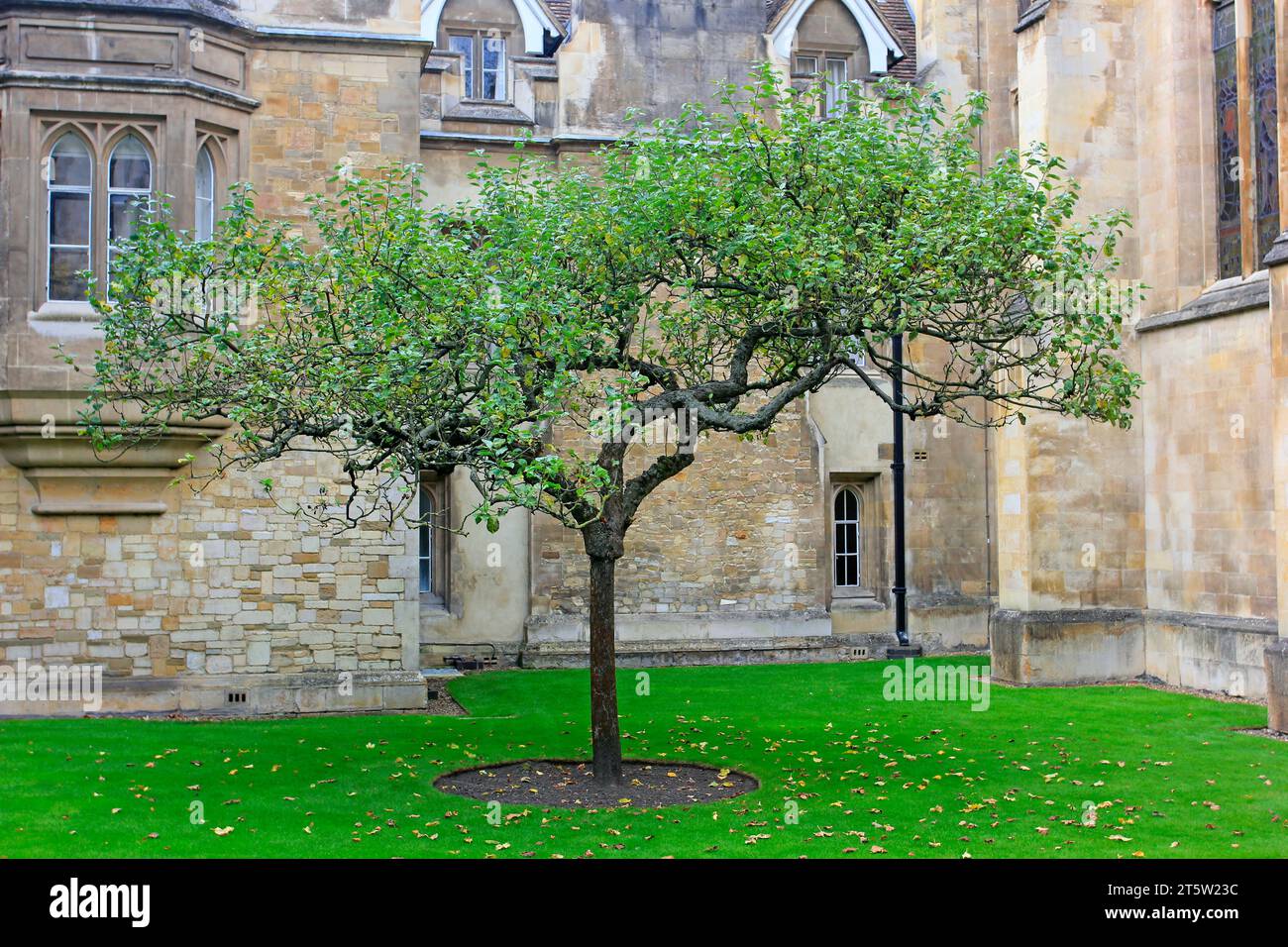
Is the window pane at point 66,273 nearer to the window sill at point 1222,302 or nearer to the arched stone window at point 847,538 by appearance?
the arched stone window at point 847,538

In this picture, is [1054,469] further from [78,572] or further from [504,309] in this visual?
[78,572]

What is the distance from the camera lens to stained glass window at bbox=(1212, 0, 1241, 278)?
17.4 metres

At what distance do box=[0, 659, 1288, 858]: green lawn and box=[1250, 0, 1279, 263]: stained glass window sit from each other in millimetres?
6021

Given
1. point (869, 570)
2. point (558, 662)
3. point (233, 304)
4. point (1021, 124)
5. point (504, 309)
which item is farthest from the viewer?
point (869, 570)

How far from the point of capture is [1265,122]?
666 inches

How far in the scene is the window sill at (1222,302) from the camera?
1641cm

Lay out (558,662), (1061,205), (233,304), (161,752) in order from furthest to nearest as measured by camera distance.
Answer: (558,662) → (233,304) → (161,752) → (1061,205)

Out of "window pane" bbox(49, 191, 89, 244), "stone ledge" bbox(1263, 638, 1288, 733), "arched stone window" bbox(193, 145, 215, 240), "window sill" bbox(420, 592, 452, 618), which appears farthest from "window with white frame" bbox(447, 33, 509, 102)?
"stone ledge" bbox(1263, 638, 1288, 733)

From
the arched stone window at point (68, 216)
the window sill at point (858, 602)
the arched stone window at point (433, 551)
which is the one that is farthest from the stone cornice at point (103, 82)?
the window sill at point (858, 602)

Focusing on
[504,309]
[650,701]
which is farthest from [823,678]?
[504,309]

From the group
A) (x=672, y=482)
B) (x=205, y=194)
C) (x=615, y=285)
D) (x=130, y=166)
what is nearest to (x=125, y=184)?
(x=130, y=166)

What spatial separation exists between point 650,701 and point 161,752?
21.0 ft

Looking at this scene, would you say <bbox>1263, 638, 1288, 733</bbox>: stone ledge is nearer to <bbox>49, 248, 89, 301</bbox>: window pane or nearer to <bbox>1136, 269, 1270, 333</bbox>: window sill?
<bbox>1136, 269, 1270, 333</bbox>: window sill

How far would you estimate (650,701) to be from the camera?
17266 mm
